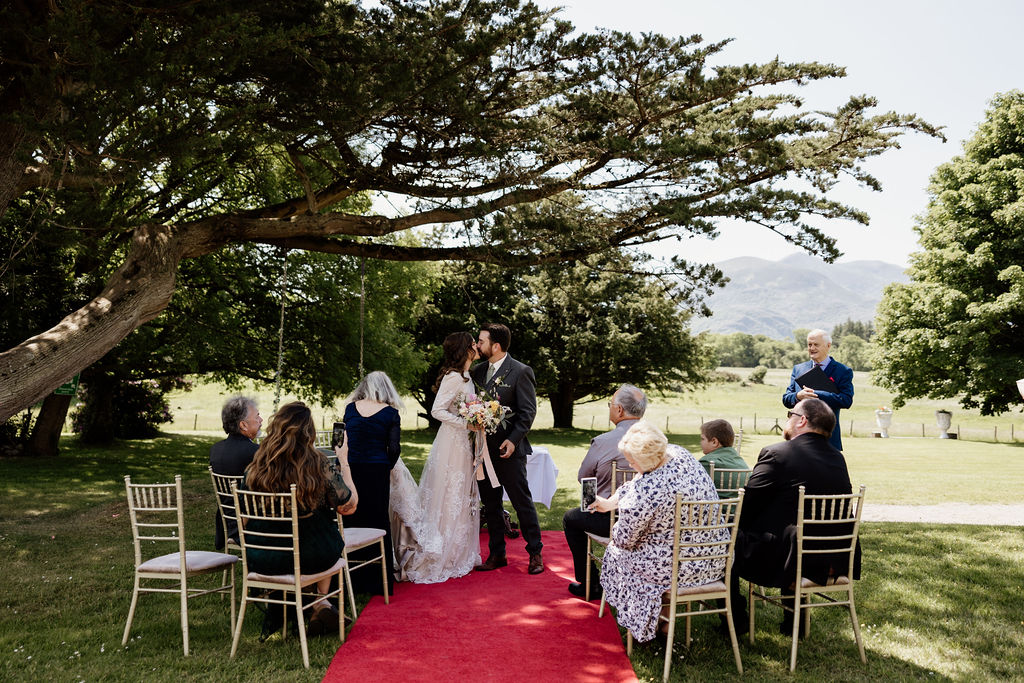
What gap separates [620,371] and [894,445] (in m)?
10.3

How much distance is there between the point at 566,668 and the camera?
414 cm

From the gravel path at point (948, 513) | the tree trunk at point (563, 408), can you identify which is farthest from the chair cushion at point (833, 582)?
the tree trunk at point (563, 408)

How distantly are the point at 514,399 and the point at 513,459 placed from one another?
540mm

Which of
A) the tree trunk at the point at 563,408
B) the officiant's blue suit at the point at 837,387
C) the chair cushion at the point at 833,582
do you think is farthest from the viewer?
the tree trunk at the point at 563,408

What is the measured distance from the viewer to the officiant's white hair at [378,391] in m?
5.84

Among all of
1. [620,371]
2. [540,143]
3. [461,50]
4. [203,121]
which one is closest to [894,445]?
[620,371]

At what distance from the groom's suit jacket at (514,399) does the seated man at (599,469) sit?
35.1 inches

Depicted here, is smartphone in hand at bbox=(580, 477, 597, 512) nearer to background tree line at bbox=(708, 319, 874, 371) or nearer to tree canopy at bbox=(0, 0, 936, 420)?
tree canopy at bbox=(0, 0, 936, 420)

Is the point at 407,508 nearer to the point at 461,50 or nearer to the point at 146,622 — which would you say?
the point at 146,622

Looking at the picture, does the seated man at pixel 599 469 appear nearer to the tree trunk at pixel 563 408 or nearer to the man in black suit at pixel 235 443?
the man in black suit at pixel 235 443

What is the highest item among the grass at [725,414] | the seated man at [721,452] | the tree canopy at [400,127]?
the tree canopy at [400,127]

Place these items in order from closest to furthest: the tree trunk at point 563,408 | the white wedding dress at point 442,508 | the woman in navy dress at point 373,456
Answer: the woman in navy dress at point 373,456 → the white wedding dress at point 442,508 → the tree trunk at point 563,408

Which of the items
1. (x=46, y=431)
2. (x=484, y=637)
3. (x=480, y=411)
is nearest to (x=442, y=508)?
(x=480, y=411)

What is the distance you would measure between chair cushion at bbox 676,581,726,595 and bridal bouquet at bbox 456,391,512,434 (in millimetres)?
2339
